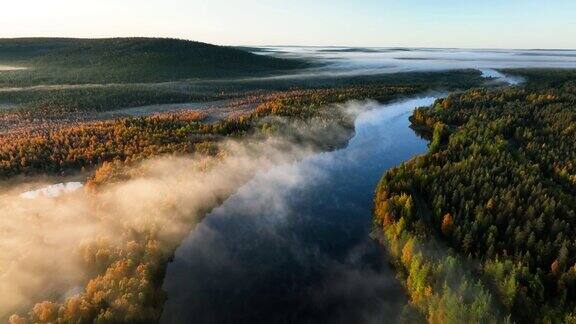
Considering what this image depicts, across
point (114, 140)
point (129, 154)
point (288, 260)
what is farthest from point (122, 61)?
point (288, 260)

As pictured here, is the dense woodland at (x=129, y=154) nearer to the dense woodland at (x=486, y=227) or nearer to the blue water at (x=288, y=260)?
the blue water at (x=288, y=260)

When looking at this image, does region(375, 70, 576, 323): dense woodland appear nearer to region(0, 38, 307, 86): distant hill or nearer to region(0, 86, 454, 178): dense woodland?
region(0, 86, 454, 178): dense woodland

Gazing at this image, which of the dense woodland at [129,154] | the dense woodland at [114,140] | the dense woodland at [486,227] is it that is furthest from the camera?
the dense woodland at [114,140]

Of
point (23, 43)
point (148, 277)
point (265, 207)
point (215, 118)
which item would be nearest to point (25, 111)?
point (215, 118)

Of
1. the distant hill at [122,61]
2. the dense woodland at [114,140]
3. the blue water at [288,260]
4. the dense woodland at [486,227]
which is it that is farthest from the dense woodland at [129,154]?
the distant hill at [122,61]

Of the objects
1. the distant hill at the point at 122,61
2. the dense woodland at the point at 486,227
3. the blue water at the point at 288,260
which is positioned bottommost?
the blue water at the point at 288,260

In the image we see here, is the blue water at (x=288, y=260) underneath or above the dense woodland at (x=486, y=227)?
underneath
